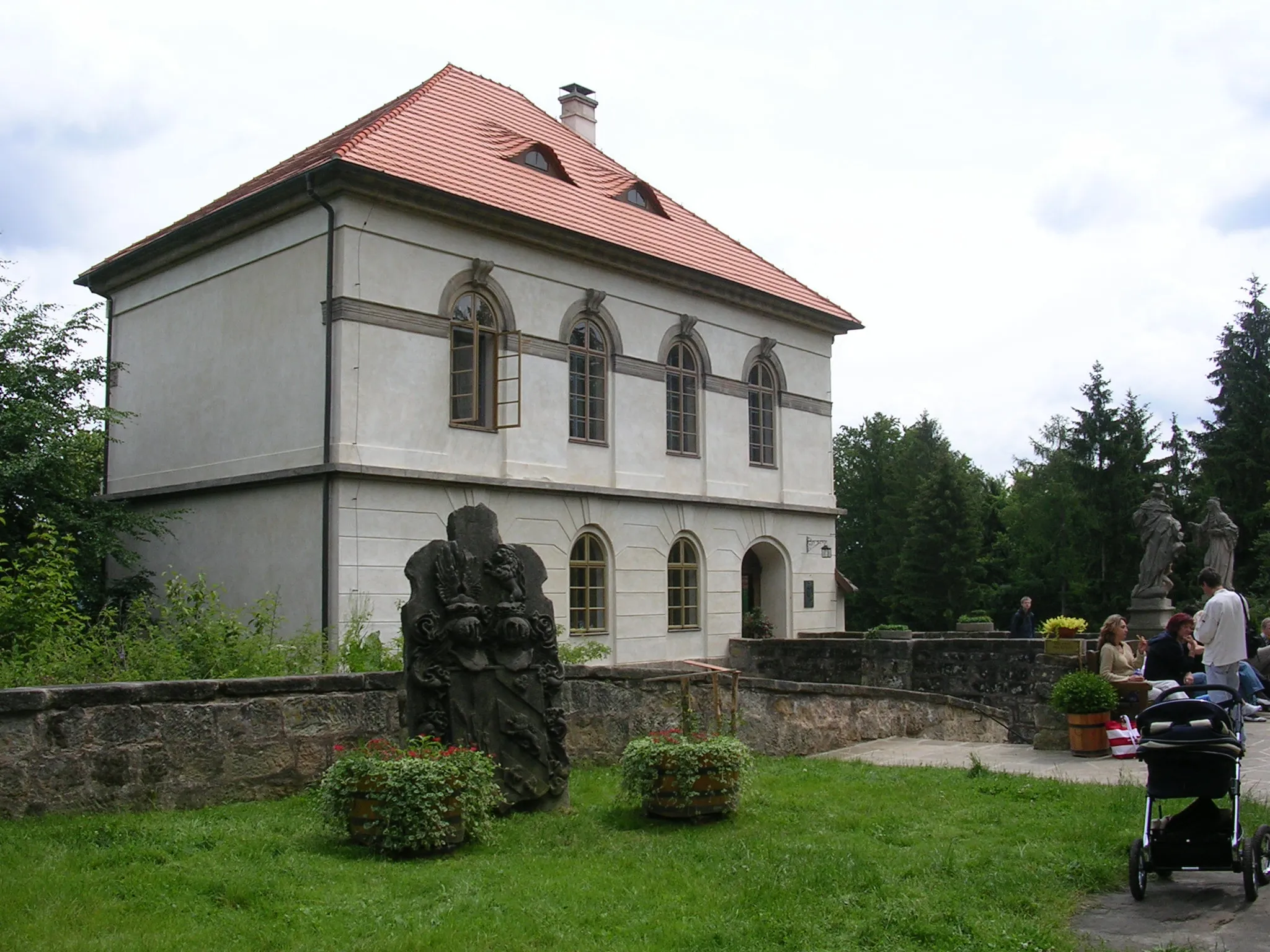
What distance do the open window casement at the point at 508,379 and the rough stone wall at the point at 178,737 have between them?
9.73m

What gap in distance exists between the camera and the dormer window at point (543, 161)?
22625 mm

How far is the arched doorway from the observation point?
2572 cm

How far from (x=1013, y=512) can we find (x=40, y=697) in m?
54.6

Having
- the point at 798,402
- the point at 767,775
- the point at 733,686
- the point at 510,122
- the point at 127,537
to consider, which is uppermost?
the point at 510,122

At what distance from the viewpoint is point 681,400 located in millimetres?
23656

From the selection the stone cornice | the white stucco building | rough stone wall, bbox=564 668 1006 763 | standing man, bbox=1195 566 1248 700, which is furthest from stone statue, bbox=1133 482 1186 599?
standing man, bbox=1195 566 1248 700

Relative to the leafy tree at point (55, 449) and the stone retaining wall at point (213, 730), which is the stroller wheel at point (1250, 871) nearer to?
the stone retaining wall at point (213, 730)

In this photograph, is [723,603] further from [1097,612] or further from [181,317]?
[1097,612]

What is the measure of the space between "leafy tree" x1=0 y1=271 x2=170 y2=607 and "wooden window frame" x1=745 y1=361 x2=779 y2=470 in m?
11.4

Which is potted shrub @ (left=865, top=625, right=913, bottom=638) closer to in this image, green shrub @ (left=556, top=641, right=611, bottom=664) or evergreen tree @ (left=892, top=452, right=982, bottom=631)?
green shrub @ (left=556, top=641, right=611, bottom=664)

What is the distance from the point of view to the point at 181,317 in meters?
21.0

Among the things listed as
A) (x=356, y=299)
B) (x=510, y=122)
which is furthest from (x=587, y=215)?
(x=356, y=299)

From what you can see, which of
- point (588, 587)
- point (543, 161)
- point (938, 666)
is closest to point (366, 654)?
point (588, 587)

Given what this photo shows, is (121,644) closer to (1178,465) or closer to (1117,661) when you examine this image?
(1117,661)
